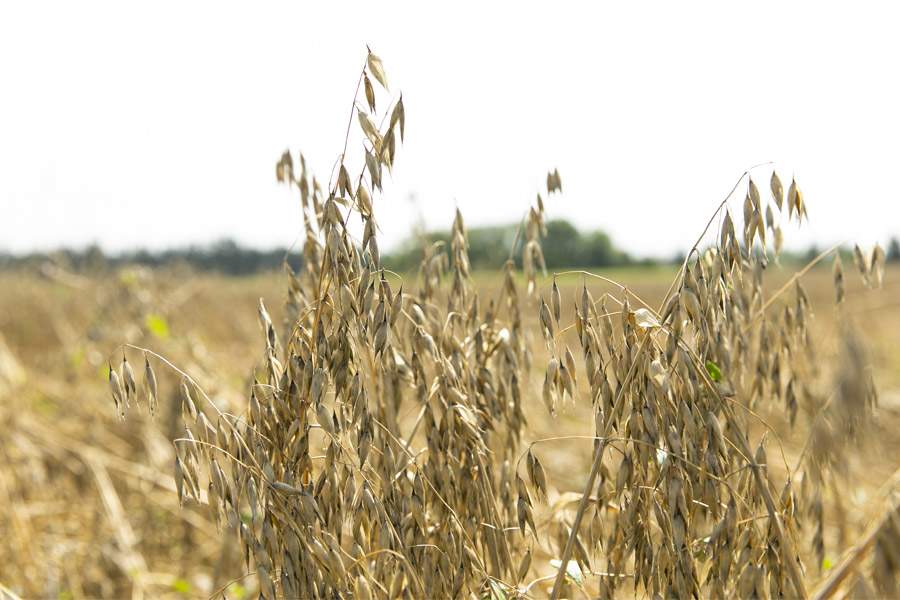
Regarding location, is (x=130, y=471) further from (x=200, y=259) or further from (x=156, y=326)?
(x=200, y=259)

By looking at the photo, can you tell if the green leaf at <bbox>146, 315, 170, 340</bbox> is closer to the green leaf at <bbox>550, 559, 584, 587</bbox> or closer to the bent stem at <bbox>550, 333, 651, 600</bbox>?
the green leaf at <bbox>550, 559, 584, 587</bbox>

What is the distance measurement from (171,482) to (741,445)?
3.78 meters

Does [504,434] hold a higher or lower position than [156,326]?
lower

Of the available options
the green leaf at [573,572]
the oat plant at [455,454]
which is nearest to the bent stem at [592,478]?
the oat plant at [455,454]

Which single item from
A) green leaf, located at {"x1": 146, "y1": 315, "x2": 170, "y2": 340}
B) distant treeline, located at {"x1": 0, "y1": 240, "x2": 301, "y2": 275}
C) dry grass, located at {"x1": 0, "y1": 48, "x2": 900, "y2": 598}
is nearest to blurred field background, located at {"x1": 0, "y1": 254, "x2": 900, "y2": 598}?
green leaf, located at {"x1": 146, "y1": 315, "x2": 170, "y2": 340}

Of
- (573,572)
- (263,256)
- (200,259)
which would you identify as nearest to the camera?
(573,572)

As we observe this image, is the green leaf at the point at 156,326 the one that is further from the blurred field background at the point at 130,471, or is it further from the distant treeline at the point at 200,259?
the distant treeline at the point at 200,259

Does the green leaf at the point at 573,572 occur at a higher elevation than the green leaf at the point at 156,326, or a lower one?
lower

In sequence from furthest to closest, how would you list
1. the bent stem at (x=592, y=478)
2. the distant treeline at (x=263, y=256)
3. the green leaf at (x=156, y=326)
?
the green leaf at (x=156, y=326) < the distant treeline at (x=263, y=256) < the bent stem at (x=592, y=478)

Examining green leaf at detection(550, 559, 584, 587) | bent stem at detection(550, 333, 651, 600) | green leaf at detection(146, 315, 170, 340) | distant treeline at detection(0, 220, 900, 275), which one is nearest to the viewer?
bent stem at detection(550, 333, 651, 600)

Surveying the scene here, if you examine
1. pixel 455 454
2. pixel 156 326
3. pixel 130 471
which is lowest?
pixel 130 471

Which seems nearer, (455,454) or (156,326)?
(455,454)

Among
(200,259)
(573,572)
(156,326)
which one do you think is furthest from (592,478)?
(200,259)

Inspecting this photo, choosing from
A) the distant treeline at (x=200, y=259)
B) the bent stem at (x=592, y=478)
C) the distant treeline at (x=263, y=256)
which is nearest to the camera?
the bent stem at (x=592, y=478)
